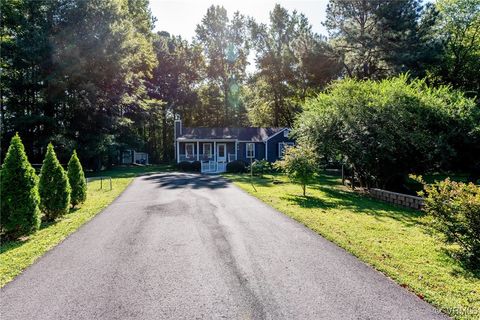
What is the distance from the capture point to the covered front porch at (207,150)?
31062mm

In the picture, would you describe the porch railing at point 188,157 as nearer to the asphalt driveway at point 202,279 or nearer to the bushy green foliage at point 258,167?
the bushy green foliage at point 258,167

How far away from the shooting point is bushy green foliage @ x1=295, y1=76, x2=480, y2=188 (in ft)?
46.3

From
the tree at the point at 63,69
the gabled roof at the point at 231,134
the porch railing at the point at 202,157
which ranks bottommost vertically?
the porch railing at the point at 202,157

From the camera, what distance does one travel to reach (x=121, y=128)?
30281mm

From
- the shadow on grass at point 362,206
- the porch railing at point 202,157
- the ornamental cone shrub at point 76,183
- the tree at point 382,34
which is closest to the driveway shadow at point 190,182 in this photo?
the shadow on grass at point 362,206

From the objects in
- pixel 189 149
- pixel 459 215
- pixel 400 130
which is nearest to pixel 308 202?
pixel 400 130

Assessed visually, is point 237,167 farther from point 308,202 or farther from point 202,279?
point 202,279

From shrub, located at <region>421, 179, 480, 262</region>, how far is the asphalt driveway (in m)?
2.25

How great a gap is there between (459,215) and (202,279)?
528 centimetres

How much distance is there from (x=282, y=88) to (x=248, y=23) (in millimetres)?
11590

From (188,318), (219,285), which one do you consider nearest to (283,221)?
(219,285)

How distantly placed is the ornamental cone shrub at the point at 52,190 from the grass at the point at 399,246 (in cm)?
724

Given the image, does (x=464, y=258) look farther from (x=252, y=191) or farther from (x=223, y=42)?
(x=223, y=42)

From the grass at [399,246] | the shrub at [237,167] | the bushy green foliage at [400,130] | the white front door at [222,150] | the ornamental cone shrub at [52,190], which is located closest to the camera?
the grass at [399,246]
